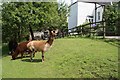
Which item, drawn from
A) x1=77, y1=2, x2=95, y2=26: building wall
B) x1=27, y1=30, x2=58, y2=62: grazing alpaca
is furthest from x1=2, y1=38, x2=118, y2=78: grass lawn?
x1=77, y1=2, x2=95, y2=26: building wall

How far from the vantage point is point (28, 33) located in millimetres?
17141

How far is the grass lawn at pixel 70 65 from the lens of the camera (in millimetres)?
9200

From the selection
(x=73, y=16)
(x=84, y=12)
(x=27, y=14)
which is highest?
(x=84, y=12)

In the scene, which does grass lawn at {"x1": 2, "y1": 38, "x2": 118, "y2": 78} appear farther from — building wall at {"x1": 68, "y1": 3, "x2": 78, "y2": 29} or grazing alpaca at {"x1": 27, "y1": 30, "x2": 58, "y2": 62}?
building wall at {"x1": 68, "y1": 3, "x2": 78, "y2": 29}

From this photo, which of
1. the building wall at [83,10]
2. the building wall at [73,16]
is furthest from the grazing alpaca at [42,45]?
the building wall at [73,16]

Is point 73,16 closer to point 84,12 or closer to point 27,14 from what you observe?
point 84,12

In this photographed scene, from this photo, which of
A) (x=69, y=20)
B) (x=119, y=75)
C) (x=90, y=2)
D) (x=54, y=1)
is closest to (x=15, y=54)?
(x=54, y=1)

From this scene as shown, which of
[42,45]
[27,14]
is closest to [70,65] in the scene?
[42,45]

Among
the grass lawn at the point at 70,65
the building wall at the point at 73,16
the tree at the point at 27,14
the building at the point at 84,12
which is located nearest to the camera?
the grass lawn at the point at 70,65

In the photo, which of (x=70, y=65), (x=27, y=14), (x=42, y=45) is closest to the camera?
(x=70, y=65)

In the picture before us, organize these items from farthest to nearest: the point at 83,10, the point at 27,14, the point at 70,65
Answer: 1. the point at 83,10
2. the point at 27,14
3. the point at 70,65

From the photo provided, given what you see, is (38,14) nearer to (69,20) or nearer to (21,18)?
(21,18)

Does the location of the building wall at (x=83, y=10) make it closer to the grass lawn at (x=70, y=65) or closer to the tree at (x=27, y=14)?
the tree at (x=27, y=14)

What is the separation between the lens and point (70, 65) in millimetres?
10047
